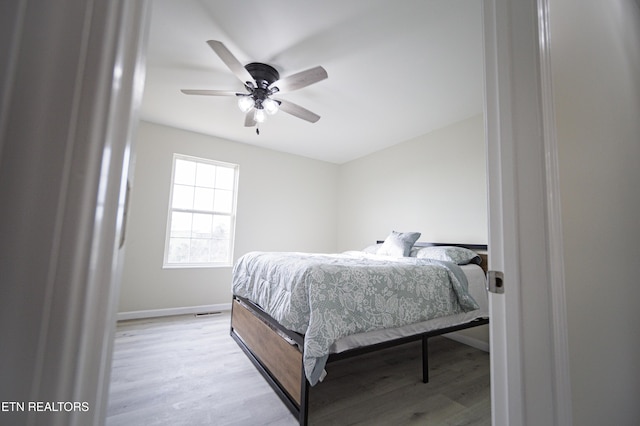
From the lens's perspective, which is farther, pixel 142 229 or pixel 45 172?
pixel 142 229

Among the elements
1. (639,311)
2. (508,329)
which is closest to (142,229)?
(508,329)

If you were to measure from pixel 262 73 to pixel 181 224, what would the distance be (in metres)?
2.64

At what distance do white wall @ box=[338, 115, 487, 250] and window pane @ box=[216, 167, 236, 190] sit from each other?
2.18 meters

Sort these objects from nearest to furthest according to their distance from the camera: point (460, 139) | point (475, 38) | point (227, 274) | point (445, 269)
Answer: point (475, 38), point (445, 269), point (460, 139), point (227, 274)

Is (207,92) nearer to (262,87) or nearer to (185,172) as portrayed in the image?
(262,87)

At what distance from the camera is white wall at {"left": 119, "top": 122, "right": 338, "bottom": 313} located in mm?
3543

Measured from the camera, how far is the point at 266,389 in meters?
1.92

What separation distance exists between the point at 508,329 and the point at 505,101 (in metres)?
0.65

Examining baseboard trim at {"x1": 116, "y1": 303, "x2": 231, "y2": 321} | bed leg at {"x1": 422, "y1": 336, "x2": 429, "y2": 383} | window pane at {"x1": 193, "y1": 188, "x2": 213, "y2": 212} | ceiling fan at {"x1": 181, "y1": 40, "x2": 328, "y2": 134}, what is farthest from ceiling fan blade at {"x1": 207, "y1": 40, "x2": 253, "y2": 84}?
baseboard trim at {"x1": 116, "y1": 303, "x2": 231, "y2": 321}

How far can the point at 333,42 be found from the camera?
6.77 ft

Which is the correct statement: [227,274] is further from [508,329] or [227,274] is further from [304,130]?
[508,329]

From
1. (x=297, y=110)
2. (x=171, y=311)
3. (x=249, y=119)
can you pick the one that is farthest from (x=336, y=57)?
(x=171, y=311)

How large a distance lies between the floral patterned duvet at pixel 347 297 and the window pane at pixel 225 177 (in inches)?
93.0

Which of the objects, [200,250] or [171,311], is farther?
→ [200,250]
